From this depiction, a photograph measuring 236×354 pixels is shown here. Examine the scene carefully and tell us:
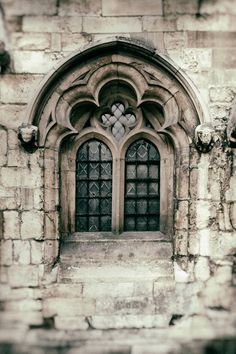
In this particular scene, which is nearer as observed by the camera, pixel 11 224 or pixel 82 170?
pixel 11 224

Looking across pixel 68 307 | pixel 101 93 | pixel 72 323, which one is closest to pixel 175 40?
pixel 101 93

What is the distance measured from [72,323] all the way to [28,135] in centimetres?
220

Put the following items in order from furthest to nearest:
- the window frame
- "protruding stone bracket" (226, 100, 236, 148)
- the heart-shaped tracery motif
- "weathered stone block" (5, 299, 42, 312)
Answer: the heart-shaped tracery motif, the window frame, "weathered stone block" (5, 299, 42, 312), "protruding stone bracket" (226, 100, 236, 148)

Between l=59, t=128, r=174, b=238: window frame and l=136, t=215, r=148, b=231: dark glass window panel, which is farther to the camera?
l=136, t=215, r=148, b=231: dark glass window panel

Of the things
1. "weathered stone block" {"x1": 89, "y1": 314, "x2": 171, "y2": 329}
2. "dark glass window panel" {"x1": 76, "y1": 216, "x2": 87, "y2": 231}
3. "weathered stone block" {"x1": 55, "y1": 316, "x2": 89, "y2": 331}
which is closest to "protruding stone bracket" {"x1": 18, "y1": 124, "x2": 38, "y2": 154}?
"dark glass window panel" {"x1": 76, "y1": 216, "x2": 87, "y2": 231}

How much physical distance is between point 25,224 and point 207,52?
282 centimetres

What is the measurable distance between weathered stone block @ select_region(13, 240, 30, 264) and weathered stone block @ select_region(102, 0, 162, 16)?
2.74m

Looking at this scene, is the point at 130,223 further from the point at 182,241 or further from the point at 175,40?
the point at 175,40

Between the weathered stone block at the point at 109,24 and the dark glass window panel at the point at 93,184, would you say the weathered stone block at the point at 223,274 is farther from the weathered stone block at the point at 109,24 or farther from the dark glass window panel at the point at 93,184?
the weathered stone block at the point at 109,24

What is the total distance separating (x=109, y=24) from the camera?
3.94 meters

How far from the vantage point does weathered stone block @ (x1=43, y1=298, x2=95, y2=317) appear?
4051mm

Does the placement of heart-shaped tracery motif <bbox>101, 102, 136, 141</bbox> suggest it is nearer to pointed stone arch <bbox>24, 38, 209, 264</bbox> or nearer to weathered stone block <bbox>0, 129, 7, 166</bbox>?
pointed stone arch <bbox>24, 38, 209, 264</bbox>

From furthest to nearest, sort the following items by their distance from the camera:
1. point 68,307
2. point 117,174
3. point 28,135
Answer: point 117,174, point 68,307, point 28,135

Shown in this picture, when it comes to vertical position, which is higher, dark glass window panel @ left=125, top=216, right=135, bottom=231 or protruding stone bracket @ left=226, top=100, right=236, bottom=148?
protruding stone bracket @ left=226, top=100, right=236, bottom=148
